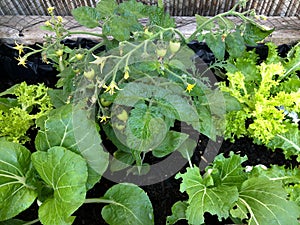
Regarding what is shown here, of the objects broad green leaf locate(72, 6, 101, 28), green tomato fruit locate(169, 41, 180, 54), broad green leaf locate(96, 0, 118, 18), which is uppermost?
broad green leaf locate(96, 0, 118, 18)

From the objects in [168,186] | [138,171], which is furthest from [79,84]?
[168,186]

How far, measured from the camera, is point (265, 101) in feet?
3.89

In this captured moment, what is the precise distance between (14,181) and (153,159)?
383 mm

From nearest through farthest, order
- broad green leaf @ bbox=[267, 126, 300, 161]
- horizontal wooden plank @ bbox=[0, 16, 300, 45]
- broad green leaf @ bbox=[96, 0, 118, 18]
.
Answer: broad green leaf @ bbox=[96, 0, 118, 18]
broad green leaf @ bbox=[267, 126, 300, 161]
horizontal wooden plank @ bbox=[0, 16, 300, 45]

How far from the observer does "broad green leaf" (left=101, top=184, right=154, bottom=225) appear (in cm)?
102

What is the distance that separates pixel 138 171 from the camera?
112 cm

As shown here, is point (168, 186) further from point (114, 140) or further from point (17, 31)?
point (17, 31)

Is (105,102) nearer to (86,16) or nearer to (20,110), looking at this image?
(86,16)

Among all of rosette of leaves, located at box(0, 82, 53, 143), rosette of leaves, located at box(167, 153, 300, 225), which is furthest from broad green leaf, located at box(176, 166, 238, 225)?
rosette of leaves, located at box(0, 82, 53, 143)

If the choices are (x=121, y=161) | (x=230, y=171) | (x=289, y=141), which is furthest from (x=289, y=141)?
(x=121, y=161)

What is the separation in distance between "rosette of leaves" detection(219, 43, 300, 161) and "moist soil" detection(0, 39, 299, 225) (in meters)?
0.04

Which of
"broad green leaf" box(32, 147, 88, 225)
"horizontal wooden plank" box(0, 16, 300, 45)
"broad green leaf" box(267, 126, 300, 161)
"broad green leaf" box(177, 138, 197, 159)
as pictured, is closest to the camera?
"broad green leaf" box(32, 147, 88, 225)

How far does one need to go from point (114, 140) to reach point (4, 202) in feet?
0.93

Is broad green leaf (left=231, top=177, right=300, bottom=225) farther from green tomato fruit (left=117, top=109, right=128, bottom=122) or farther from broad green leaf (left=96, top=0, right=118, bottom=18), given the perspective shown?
broad green leaf (left=96, top=0, right=118, bottom=18)
